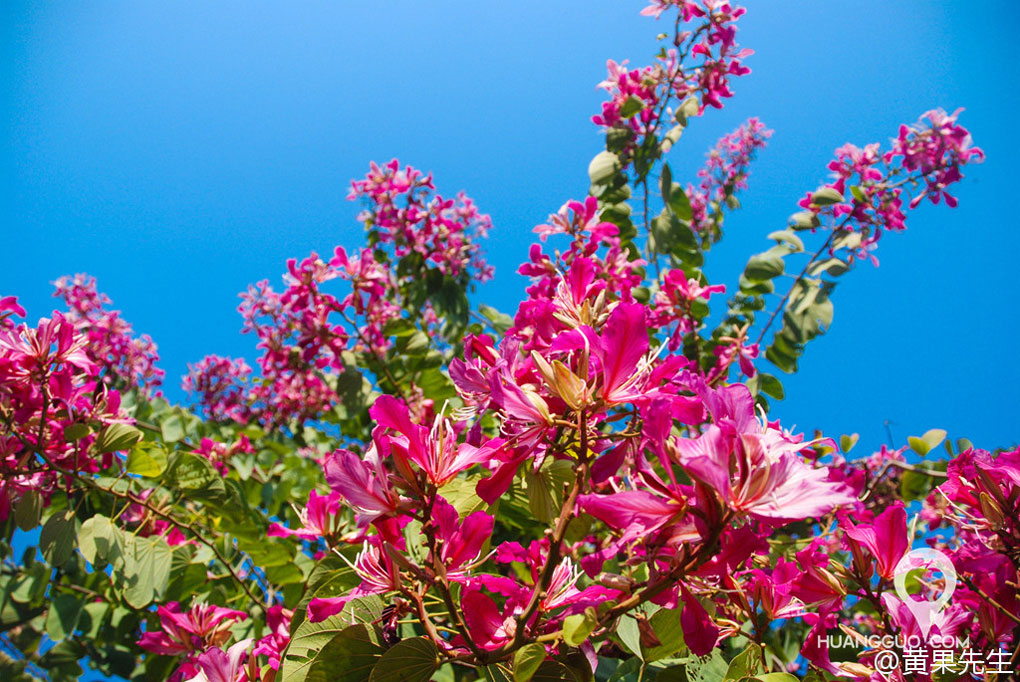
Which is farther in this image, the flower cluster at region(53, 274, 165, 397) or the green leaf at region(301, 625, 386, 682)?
the flower cluster at region(53, 274, 165, 397)

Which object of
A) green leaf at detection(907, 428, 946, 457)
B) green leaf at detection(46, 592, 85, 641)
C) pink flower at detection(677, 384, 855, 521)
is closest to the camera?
pink flower at detection(677, 384, 855, 521)

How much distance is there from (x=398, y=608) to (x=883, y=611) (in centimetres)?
84

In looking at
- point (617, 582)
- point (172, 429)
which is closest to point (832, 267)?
point (617, 582)

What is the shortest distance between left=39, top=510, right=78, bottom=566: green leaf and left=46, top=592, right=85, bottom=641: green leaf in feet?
2.42

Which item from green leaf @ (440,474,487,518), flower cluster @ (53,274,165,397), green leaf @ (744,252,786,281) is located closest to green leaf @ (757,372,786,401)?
green leaf @ (744,252,786,281)

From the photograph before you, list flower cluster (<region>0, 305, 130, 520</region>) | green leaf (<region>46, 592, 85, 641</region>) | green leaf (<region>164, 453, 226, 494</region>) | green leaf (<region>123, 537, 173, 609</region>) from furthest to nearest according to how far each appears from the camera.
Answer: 1. green leaf (<region>46, 592, 85, 641</region>)
2. green leaf (<region>164, 453, 226, 494</region>)
3. green leaf (<region>123, 537, 173, 609</region>)
4. flower cluster (<region>0, 305, 130, 520</region>)

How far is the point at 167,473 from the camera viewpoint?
172 centimetres

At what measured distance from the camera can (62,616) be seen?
190cm

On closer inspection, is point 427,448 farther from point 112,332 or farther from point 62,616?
point 112,332

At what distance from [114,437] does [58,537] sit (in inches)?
11.1

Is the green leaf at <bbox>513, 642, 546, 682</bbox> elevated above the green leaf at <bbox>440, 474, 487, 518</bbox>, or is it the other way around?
the green leaf at <bbox>440, 474, 487, 518</bbox>

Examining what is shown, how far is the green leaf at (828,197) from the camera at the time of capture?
2.56m

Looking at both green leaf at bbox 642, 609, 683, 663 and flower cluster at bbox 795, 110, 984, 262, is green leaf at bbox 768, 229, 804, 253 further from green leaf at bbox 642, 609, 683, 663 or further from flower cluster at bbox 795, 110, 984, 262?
green leaf at bbox 642, 609, 683, 663

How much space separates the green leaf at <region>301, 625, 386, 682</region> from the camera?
712 millimetres
